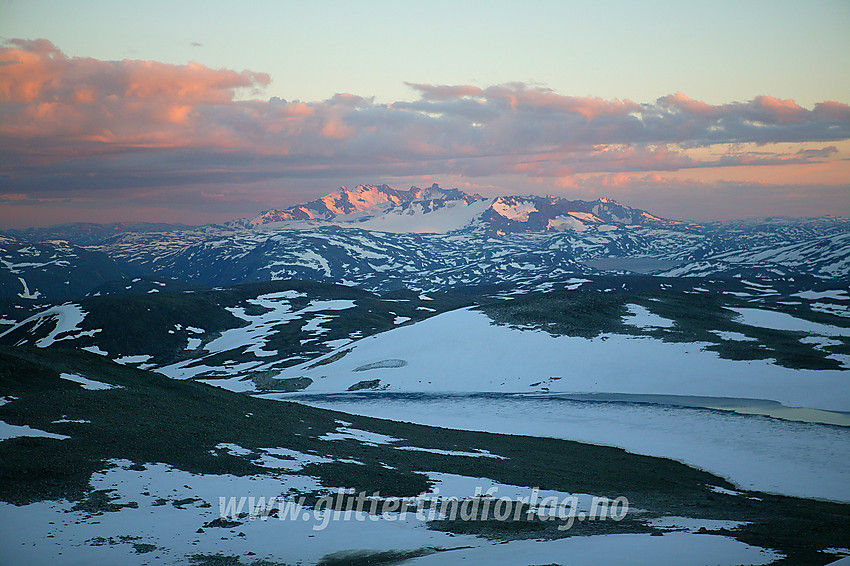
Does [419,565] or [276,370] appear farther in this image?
[276,370]

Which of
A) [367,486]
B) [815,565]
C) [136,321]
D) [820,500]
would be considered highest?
[815,565]

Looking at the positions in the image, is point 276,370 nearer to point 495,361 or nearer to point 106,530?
point 495,361

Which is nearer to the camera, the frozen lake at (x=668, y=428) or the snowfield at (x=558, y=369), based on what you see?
the frozen lake at (x=668, y=428)

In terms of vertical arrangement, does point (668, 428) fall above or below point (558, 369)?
above

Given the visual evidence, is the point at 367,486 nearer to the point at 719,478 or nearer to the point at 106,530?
the point at 106,530

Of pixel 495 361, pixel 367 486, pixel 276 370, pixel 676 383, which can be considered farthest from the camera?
pixel 276 370

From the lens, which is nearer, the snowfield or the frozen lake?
the frozen lake

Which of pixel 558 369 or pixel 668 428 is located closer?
pixel 668 428

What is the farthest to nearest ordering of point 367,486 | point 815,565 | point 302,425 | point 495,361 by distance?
1. point 495,361
2. point 302,425
3. point 367,486
4. point 815,565

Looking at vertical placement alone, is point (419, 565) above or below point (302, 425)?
above

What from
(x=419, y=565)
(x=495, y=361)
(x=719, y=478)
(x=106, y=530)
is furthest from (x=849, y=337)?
(x=106, y=530)
